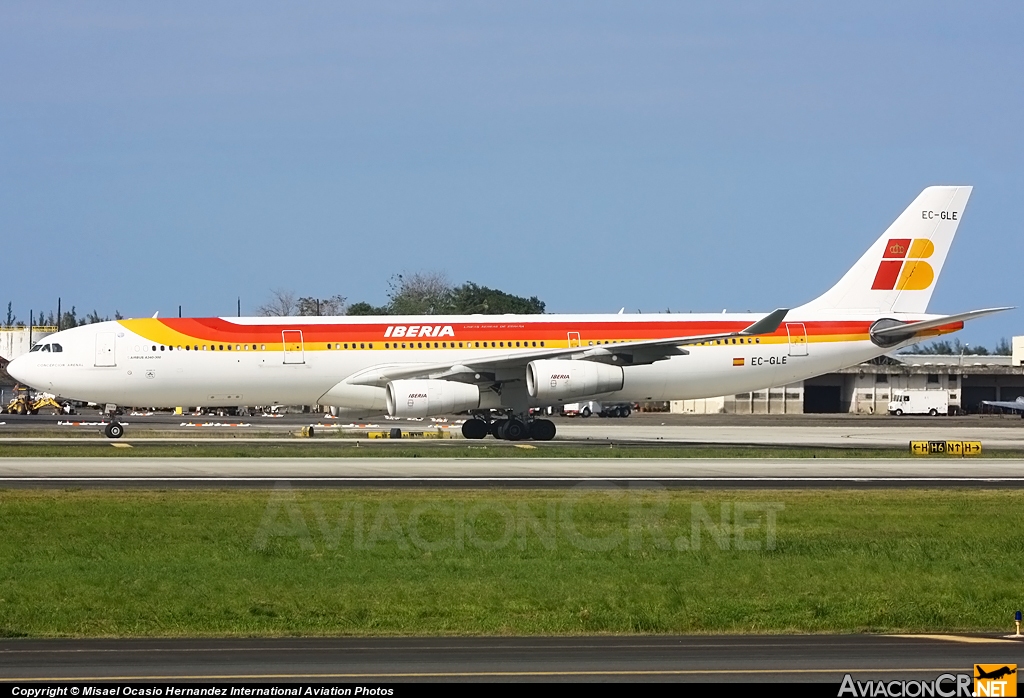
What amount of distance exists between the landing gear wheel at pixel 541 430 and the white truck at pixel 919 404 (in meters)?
52.5

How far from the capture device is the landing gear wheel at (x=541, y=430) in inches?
1672

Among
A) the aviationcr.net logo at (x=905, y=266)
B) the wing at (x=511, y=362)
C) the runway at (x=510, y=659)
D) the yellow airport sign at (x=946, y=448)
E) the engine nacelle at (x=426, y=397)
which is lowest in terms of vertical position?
the runway at (x=510, y=659)

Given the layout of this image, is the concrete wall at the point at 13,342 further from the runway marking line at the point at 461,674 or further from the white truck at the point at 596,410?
the runway marking line at the point at 461,674

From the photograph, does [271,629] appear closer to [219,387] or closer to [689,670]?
[689,670]

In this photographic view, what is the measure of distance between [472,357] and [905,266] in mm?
16090

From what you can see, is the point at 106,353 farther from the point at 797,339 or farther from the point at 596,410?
the point at 596,410

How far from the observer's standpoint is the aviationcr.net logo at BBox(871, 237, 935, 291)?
43.9 m

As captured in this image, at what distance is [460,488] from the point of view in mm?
25594

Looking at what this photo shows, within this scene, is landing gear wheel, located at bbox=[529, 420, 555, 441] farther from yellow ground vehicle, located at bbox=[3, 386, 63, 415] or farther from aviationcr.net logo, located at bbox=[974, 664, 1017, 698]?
yellow ground vehicle, located at bbox=[3, 386, 63, 415]

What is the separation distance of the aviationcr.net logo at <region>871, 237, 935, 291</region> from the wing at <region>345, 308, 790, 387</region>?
546 cm

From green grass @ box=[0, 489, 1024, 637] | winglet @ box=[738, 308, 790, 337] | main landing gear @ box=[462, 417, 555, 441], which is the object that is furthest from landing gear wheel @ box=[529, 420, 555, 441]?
green grass @ box=[0, 489, 1024, 637]

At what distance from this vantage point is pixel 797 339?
43000 mm

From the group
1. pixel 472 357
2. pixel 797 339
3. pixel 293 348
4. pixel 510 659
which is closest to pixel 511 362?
pixel 472 357

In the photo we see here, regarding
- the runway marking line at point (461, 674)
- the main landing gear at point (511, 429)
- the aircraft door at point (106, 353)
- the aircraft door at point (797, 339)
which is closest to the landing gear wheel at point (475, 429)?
the main landing gear at point (511, 429)
